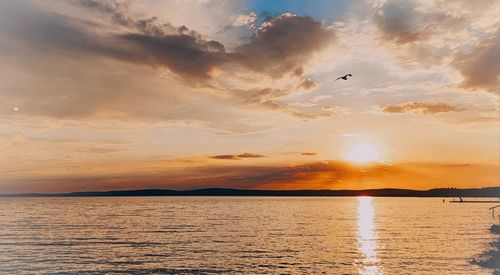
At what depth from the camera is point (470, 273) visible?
192 ft

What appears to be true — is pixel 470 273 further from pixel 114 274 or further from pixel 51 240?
pixel 51 240

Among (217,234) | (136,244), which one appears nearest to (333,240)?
(217,234)

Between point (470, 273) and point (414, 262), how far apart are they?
400 inches

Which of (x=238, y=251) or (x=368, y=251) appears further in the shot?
(x=368, y=251)

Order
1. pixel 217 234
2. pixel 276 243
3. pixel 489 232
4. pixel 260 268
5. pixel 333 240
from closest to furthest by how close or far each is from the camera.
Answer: pixel 260 268
pixel 276 243
pixel 333 240
pixel 217 234
pixel 489 232

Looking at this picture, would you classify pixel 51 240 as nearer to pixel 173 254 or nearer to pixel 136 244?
pixel 136 244

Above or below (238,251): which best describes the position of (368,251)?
below

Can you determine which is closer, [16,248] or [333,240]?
[16,248]

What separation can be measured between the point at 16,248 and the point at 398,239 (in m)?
75.7

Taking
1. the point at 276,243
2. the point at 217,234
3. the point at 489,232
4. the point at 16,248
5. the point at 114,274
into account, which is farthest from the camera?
the point at 489,232

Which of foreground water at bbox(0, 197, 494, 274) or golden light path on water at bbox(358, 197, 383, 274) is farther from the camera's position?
foreground water at bbox(0, 197, 494, 274)

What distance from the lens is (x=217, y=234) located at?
10281 cm

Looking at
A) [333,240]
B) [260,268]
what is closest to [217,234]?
[333,240]

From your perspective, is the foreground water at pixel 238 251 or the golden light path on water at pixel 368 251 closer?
the golden light path on water at pixel 368 251
